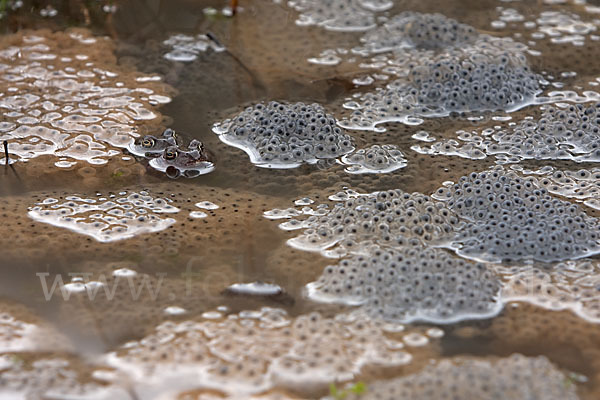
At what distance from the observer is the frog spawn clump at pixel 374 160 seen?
3.82 m

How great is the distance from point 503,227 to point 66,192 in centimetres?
195

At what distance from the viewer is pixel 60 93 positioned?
14.3ft

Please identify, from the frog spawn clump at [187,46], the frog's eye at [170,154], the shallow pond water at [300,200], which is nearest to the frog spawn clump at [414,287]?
the shallow pond water at [300,200]

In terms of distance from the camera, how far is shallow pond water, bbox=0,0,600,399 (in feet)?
8.99

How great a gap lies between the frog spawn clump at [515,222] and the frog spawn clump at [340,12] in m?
1.90

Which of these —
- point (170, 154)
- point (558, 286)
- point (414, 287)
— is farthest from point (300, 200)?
point (558, 286)

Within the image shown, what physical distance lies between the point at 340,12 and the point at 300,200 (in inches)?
78.8

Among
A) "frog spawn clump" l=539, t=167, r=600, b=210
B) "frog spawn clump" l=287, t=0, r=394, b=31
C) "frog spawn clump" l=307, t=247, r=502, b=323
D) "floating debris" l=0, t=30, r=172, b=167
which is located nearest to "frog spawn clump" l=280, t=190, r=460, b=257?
"frog spawn clump" l=307, t=247, r=502, b=323

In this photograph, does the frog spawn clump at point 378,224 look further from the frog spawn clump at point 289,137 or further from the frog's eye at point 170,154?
the frog's eye at point 170,154

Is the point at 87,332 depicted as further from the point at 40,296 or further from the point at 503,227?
the point at 503,227

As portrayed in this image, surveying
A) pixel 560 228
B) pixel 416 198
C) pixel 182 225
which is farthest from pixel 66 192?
pixel 560 228

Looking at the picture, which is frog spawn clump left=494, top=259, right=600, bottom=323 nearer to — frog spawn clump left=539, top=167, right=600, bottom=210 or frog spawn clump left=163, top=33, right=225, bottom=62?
frog spawn clump left=539, top=167, right=600, bottom=210

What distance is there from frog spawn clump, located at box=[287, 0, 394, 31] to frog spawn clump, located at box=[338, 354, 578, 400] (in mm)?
2931

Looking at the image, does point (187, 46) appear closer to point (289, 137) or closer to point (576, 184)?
point (289, 137)
